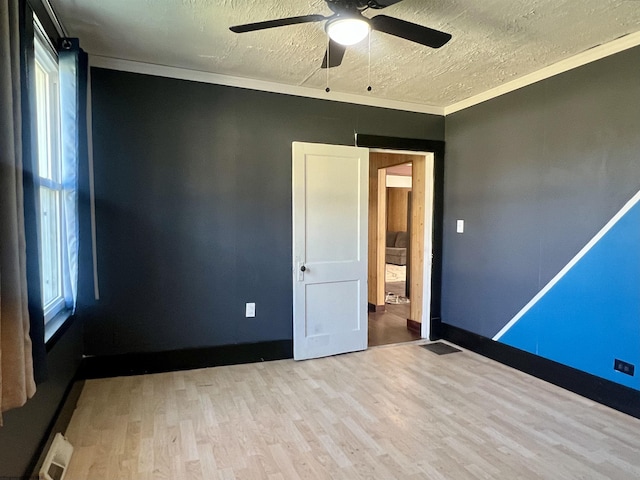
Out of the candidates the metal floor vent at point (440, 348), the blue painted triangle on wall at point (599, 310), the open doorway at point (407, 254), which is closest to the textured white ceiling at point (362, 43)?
the open doorway at point (407, 254)

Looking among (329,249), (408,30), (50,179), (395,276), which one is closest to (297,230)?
(329,249)

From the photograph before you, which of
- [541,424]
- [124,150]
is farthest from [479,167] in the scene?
[124,150]

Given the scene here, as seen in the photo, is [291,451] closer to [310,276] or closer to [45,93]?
[310,276]

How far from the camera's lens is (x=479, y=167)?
398 centimetres

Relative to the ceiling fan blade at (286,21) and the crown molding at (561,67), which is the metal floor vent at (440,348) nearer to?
the crown molding at (561,67)

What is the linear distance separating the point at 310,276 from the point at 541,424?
84.5 inches

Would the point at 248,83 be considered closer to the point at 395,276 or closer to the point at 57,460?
the point at 57,460

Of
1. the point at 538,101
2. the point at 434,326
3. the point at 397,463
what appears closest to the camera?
the point at 397,463

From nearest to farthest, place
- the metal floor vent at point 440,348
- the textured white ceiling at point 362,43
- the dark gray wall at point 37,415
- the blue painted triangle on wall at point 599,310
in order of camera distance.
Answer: the dark gray wall at point 37,415 < the textured white ceiling at point 362,43 < the blue painted triangle on wall at point 599,310 < the metal floor vent at point 440,348

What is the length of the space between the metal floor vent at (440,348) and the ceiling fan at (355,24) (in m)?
2.99

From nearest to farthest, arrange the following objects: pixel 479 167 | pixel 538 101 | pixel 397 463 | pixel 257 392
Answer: pixel 397 463
pixel 257 392
pixel 538 101
pixel 479 167

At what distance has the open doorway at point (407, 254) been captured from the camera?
4461 millimetres

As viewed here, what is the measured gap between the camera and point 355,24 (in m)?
1.94

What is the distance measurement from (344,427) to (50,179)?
8.14 feet
